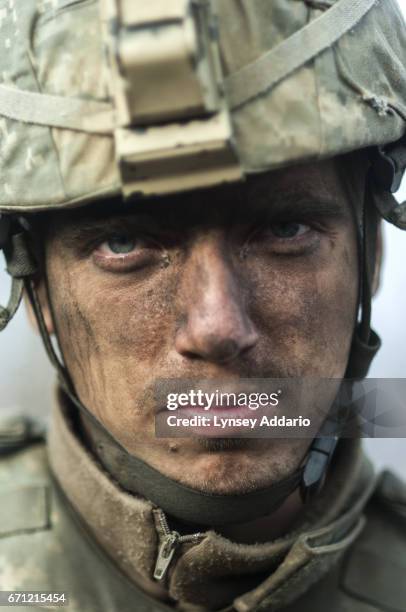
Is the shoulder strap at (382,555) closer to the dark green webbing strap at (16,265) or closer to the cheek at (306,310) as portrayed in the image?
the cheek at (306,310)

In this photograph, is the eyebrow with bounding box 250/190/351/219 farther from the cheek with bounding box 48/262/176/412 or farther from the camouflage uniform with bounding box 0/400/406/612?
the camouflage uniform with bounding box 0/400/406/612

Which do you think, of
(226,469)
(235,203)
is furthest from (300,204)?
(226,469)

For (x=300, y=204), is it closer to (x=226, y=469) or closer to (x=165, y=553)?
(x=226, y=469)

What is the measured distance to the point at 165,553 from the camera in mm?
2139

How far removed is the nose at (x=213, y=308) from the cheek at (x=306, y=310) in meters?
0.06

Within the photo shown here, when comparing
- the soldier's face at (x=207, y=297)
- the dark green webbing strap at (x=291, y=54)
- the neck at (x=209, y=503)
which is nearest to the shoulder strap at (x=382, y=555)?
the neck at (x=209, y=503)

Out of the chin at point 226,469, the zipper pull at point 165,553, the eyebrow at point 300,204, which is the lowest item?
the zipper pull at point 165,553

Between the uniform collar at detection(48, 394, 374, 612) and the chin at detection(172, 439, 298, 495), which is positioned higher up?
the chin at detection(172, 439, 298, 495)

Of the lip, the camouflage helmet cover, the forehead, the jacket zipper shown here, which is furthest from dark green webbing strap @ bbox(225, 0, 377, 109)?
the jacket zipper

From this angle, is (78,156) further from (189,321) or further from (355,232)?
(355,232)

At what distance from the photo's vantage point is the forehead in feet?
6.47

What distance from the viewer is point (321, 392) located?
7.20ft

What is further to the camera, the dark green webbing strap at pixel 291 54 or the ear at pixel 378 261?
the ear at pixel 378 261

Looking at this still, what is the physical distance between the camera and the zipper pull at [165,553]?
211 centimetres
